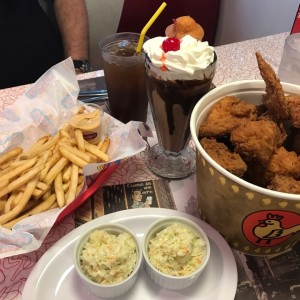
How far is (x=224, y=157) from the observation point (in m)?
0.77

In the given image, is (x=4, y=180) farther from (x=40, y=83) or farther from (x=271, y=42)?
(x=271, y=42)

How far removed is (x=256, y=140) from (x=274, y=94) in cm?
13

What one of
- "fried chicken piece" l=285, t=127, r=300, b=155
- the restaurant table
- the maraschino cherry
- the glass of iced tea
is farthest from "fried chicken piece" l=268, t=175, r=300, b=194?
the glass of iced tea

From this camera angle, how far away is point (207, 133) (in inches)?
32.8

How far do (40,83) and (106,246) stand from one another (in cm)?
69

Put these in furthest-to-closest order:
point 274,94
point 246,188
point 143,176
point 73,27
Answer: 1. point 73,27
2. point 143,176
3. point 274,94
4. point 246,188

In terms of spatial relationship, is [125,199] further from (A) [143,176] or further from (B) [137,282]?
(B) [137,282]

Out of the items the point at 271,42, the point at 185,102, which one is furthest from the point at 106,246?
the point at 271,42

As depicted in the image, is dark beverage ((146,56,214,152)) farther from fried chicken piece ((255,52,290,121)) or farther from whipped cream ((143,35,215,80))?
fried chicken piece ((255,52,290,121))

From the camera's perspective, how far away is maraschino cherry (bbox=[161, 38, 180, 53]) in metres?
0.91

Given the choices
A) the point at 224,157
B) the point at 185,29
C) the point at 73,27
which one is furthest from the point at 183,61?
the point at 73,27

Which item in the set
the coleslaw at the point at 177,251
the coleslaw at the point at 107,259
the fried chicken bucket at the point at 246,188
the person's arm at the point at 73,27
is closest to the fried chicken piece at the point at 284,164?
the fried chicken bucket at the point at 246,188

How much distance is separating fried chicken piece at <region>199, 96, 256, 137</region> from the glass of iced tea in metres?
0.36

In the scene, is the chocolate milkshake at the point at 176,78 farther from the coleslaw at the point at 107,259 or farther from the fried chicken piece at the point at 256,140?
the coleslaw at the point at 107,259
